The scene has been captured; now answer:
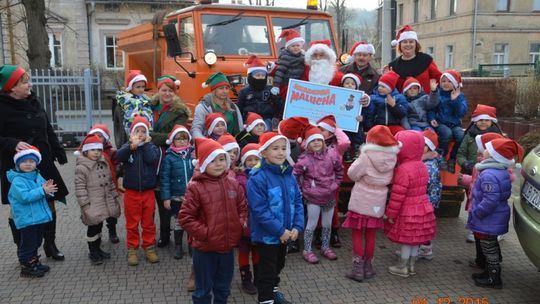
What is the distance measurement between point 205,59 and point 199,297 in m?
3.90

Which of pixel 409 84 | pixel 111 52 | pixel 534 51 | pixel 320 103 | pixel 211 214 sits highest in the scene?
pixel 534 51

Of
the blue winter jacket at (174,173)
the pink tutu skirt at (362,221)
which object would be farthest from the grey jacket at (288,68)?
the pink tutu skirt at (362,221)

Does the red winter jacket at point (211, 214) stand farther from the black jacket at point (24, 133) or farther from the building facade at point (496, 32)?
the building facade at point (496, 32)

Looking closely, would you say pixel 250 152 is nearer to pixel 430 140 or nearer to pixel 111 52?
pixel 430 140

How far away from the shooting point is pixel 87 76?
12188mm

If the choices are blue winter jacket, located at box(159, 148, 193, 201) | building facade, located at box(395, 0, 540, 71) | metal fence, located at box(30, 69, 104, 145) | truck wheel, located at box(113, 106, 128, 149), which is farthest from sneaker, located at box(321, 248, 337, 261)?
building facade, located at box(395, 0, 540, 71)

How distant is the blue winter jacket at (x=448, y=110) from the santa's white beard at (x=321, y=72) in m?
1.27

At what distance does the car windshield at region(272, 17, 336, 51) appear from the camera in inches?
303

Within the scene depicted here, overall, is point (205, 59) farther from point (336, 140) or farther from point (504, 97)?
point (504, 97)

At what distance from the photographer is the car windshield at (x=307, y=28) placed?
25.2ft

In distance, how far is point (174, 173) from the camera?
4922mm

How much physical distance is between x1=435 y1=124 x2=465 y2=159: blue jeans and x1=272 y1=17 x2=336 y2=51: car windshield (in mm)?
2809

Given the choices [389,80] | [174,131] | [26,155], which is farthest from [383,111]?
[26,155]

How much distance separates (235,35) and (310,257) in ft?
12.4
